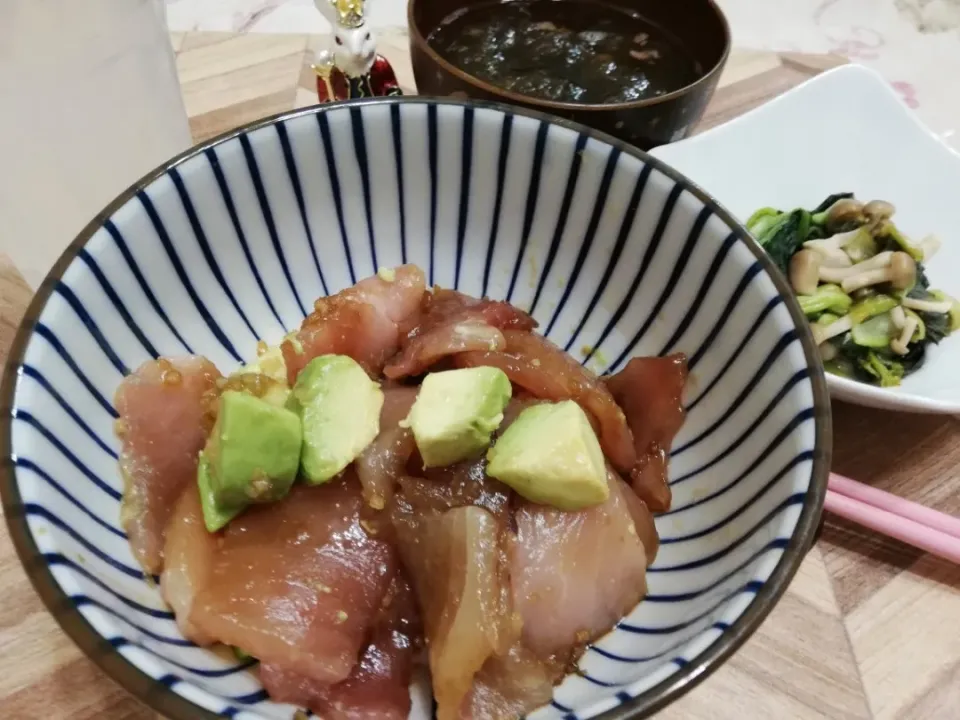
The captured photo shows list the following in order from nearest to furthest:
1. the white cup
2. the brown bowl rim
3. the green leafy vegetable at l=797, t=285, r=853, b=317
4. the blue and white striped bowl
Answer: the blue and white striped bowl
the white cup
the brown bowl rim
the green leafy vegetable at l=797, t=285, r=853, b=317

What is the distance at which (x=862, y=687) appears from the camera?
1.06m

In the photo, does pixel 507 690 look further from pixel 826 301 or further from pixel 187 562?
pixel 826 301

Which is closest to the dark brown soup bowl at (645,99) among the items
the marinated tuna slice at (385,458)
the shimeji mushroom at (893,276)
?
the shimeji mushroom at (893,276)

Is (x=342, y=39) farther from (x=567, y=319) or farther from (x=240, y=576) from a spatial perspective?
(x=240, y=576)

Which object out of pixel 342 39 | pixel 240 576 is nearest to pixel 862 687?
pixel 240 576

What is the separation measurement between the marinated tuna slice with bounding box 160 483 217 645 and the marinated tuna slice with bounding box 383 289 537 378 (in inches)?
13.0

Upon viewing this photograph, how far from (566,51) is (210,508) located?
47.7 inches

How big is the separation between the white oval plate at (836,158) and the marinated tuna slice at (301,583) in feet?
3.28

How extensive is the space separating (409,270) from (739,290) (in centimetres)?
49

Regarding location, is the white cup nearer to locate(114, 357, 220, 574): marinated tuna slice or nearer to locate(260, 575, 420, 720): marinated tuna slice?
locate(114, 357, 220, 574): marinated tuna slice

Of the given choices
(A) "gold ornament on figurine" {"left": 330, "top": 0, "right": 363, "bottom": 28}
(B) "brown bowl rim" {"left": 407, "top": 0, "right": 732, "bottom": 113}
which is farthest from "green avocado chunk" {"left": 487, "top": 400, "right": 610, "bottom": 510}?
(A) "gold ornament on figurine" {"left": 330, "top": 0, "right": 363, "bottom": 28}

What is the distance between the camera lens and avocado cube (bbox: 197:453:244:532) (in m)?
0.92

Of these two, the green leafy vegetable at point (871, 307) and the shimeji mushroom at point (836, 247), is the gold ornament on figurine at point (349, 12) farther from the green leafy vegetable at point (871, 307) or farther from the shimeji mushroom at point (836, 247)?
the green leafy vegetable at point (871, 307)

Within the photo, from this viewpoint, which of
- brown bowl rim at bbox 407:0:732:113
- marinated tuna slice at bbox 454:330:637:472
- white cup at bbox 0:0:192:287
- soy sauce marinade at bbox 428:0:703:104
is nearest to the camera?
marinated tuna slice at bbox 454:330:637:472
